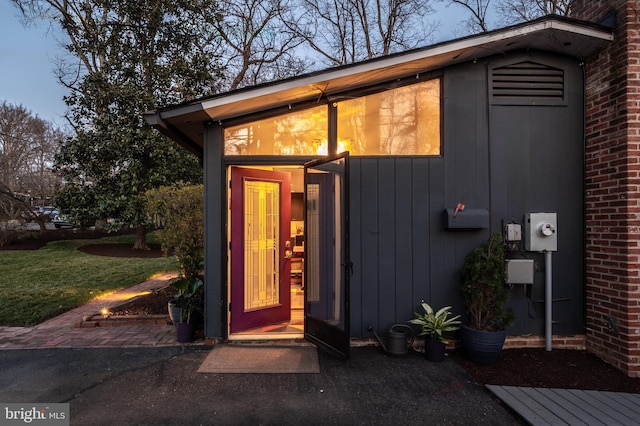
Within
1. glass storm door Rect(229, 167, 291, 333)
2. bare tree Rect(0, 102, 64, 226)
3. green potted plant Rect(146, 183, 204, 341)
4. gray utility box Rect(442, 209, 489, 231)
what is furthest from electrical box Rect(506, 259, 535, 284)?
bare tree Rect(0, 102, 64, 226)

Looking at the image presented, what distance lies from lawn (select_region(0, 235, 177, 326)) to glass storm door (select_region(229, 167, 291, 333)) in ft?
11.1

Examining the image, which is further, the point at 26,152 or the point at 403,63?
the point at 26,152

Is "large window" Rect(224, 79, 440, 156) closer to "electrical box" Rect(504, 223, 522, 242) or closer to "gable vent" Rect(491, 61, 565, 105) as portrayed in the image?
"gable vent" Rect(491, 61, 565, 105)

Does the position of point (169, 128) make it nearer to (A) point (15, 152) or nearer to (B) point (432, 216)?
(B) point (432, 216)

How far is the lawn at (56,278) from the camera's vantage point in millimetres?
5648

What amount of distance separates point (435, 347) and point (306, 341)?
1.55 m

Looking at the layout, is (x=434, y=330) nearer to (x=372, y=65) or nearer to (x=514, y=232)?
(x=514, y=232)

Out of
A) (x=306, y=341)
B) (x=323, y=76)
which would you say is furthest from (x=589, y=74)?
(x=306, y=341)

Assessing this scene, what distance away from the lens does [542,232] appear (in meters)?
3.96

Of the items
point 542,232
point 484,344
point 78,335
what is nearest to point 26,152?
point 78,335

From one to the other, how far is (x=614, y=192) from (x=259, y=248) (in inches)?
165

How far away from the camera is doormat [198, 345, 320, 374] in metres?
3.51

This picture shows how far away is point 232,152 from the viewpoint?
4246 millimetres

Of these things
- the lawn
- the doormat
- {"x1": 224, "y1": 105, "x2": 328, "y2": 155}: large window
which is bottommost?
the doormat
